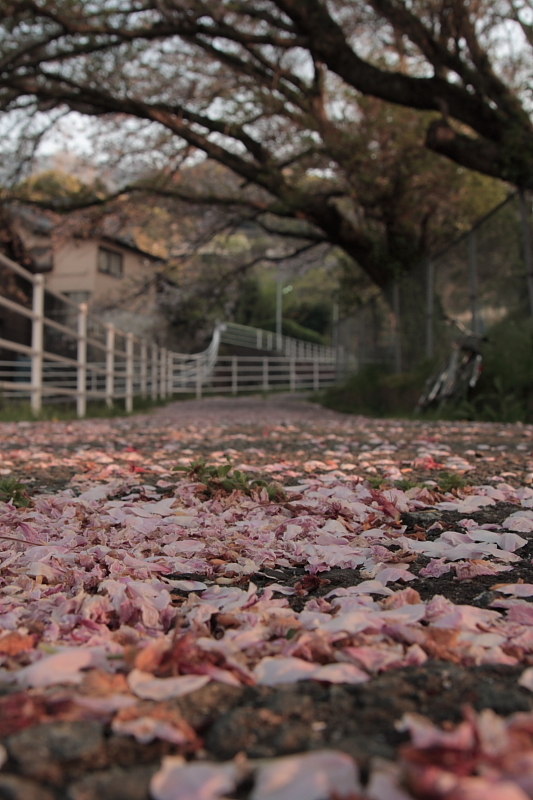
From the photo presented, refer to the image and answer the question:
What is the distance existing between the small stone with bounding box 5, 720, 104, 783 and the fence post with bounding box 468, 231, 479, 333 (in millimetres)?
7863

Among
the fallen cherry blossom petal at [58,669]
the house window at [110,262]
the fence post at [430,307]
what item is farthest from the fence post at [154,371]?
the fallen cherry blossom petal at [58,669]

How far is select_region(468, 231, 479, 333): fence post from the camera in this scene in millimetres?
8141

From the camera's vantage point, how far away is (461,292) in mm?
8453

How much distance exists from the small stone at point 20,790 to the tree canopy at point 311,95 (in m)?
7.52

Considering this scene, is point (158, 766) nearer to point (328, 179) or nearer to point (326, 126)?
point (326, 126)

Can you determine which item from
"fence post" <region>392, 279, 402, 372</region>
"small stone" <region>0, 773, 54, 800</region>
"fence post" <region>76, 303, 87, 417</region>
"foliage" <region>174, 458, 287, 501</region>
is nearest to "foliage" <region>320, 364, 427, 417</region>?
"fence post" <region>392, 279, 402, 372</region>

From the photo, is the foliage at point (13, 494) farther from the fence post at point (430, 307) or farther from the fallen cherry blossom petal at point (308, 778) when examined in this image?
the fence post at point (430, 307)

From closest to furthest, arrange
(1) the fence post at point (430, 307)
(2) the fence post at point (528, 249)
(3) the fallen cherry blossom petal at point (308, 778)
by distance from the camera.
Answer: (3) the fallen cherry blossom petal at point (308, 778), (2) the fence post at point (528, 249), (1) the fence post at point (430, 307)

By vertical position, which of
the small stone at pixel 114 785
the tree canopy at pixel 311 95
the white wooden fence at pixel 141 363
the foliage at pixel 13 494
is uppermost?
the tree canopy at pixel 311 95

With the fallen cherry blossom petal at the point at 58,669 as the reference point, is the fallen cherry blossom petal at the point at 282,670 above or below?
below

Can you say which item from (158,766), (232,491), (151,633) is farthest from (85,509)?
(158,766)

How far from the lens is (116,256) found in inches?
1067

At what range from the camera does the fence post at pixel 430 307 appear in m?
9.50

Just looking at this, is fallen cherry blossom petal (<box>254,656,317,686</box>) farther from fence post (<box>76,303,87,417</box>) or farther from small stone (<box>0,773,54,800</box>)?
fence post (<box>76,303,87,417</box>)
